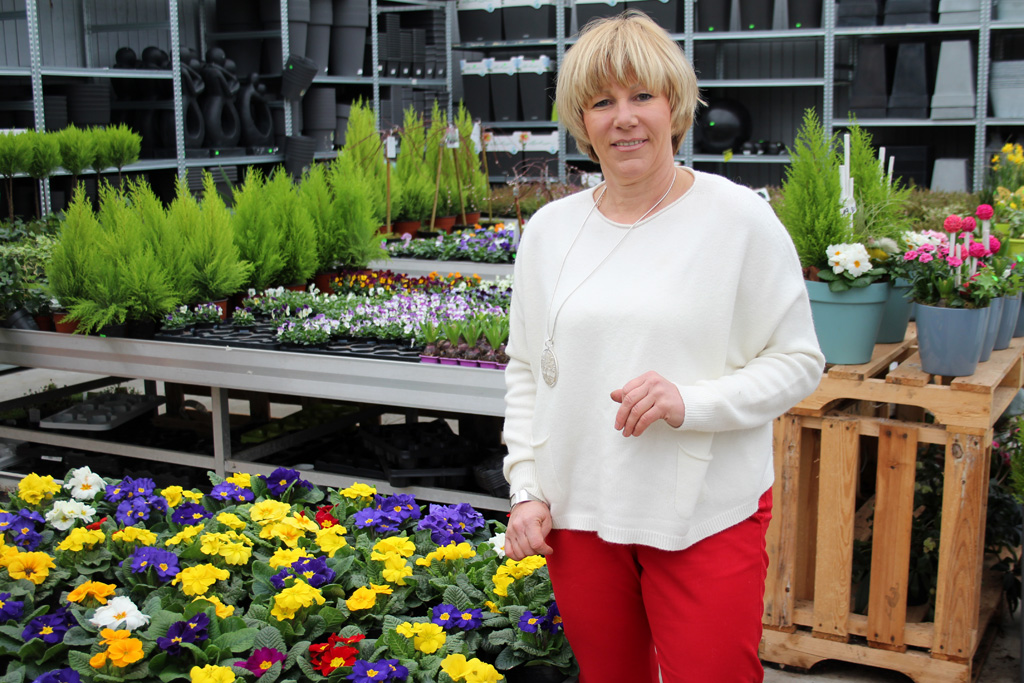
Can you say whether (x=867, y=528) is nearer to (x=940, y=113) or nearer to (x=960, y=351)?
(x=960, y=351)

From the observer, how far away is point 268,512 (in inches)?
90.1

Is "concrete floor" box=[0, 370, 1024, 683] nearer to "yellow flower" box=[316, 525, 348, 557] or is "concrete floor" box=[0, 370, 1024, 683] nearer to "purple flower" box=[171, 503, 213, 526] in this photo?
"yellow flower" box=[316, 525, 348, 557]

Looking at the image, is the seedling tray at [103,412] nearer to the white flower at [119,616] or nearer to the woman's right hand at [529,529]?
the white flower at [119,616]

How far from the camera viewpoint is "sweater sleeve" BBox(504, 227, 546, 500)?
1.37m

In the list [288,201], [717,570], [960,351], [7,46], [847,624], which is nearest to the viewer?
[717,570]

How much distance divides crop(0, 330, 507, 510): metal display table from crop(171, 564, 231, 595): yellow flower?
937 mm

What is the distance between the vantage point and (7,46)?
627 cm

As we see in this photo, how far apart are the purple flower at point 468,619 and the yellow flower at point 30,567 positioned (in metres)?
0.84

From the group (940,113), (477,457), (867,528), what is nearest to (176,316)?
(477,457)

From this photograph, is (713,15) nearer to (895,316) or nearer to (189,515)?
(895,316)

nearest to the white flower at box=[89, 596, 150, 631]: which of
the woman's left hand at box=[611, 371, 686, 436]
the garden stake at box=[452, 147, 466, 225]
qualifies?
the woman's left hand at box=[611, 371, 686, 436]

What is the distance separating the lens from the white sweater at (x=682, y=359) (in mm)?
1209

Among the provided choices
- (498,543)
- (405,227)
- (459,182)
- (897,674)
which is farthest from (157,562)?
(459,182)

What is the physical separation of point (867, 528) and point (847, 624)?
487 millimetres
